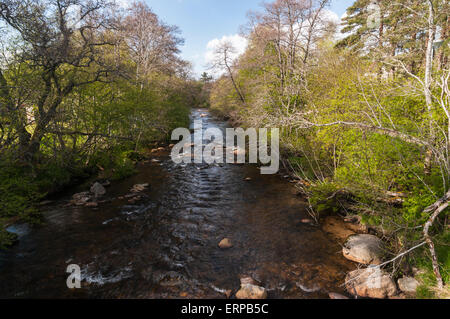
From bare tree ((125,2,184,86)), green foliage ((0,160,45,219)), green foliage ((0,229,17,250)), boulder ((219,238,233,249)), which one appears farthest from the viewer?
bare tree ((125,2,184,86))

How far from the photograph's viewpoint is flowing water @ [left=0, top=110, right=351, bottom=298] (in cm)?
460

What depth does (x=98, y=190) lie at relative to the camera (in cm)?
913

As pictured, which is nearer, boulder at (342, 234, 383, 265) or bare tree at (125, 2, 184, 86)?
boulder at (342, 234, 383, 265)

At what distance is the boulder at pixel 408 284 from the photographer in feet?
13.8

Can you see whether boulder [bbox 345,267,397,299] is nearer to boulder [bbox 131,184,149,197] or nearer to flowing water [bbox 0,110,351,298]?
flowing water [bbox 0,110,351,298]

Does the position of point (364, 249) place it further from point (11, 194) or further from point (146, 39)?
point (146, 39)

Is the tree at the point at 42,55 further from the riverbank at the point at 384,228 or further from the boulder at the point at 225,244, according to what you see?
the riverbank at the point at 384,228

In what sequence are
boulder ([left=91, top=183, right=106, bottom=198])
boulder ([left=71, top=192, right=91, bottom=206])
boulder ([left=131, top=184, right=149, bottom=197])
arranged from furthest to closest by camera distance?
1. boulder ([left=131, top=184, right=149, bottom=197])
2. boulder ([left=91, top=183, right=106, bottom=198])
3. boulder ([left=71, top=192, right=91, bottom=206])

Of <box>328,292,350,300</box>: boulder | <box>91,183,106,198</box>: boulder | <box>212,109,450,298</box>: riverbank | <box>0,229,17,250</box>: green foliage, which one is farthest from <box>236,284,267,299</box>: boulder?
<box>91,183,106,198</box>: boulder

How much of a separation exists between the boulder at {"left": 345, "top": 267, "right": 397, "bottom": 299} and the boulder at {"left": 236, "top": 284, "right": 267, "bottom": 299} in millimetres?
1632

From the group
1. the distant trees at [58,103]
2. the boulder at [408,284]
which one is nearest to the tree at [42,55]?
the distant trees at [58,103]

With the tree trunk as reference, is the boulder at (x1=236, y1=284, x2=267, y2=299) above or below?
below

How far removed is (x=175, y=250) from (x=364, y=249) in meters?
4.72

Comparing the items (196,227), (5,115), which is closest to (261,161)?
(196,227)
